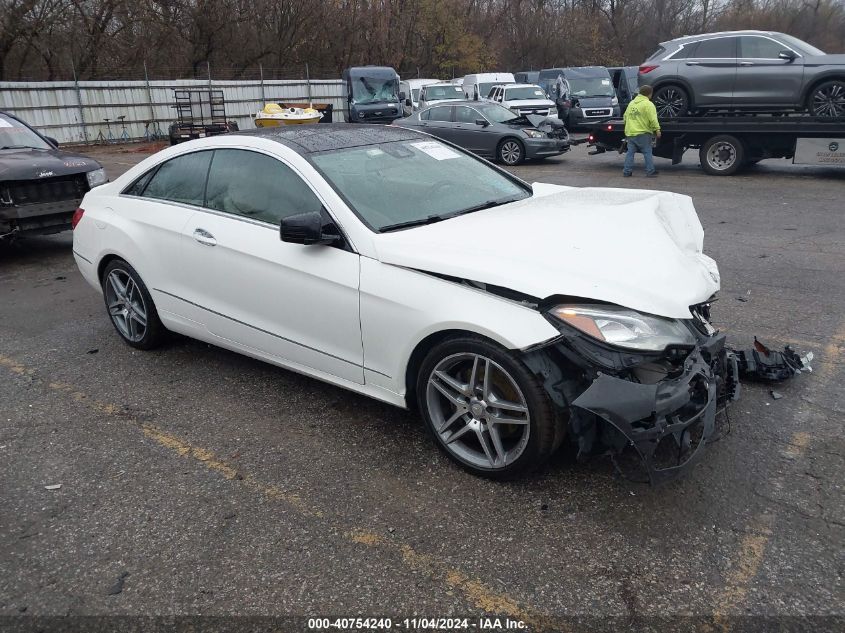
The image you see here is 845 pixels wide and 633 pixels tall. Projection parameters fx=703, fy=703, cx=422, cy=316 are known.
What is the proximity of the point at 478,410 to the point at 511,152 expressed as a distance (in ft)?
46.1

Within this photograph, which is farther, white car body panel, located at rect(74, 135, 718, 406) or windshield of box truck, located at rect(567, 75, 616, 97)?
windshield of box truck, located at rect(567, 75, 616, 97)

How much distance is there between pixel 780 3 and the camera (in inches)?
2032

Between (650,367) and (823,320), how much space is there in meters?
3.16

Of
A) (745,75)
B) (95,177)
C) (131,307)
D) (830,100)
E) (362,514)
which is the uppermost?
(745,75)

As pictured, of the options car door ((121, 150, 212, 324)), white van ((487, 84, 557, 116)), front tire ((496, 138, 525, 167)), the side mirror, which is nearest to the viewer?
the side mirror

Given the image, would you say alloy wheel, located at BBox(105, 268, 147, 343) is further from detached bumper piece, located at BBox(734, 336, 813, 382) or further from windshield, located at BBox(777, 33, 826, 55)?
windshield, located at BBox(777, 33, 826, 55)

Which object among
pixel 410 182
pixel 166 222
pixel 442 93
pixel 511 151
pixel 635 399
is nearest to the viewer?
pixel 635 399

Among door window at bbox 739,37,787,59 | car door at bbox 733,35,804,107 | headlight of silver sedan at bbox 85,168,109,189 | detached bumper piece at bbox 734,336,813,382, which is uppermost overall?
door window at bbox 739,37,787,59

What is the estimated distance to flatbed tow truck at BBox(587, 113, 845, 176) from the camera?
12523mm

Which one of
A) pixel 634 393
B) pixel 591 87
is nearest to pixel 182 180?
pixel 634 393

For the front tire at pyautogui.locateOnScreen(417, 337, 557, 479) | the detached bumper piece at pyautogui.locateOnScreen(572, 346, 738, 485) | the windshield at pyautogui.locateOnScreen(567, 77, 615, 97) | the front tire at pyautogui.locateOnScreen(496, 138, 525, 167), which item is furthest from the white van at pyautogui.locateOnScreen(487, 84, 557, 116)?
the detached bumper piece at pyautogui.locateOnScreen(572, 346, 738, 485)

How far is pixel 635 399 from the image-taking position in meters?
2.82

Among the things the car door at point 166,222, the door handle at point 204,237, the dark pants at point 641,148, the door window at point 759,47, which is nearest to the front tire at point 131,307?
the car door at point 166,222

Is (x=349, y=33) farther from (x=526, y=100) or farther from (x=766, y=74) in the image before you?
(x=766, y=74)
